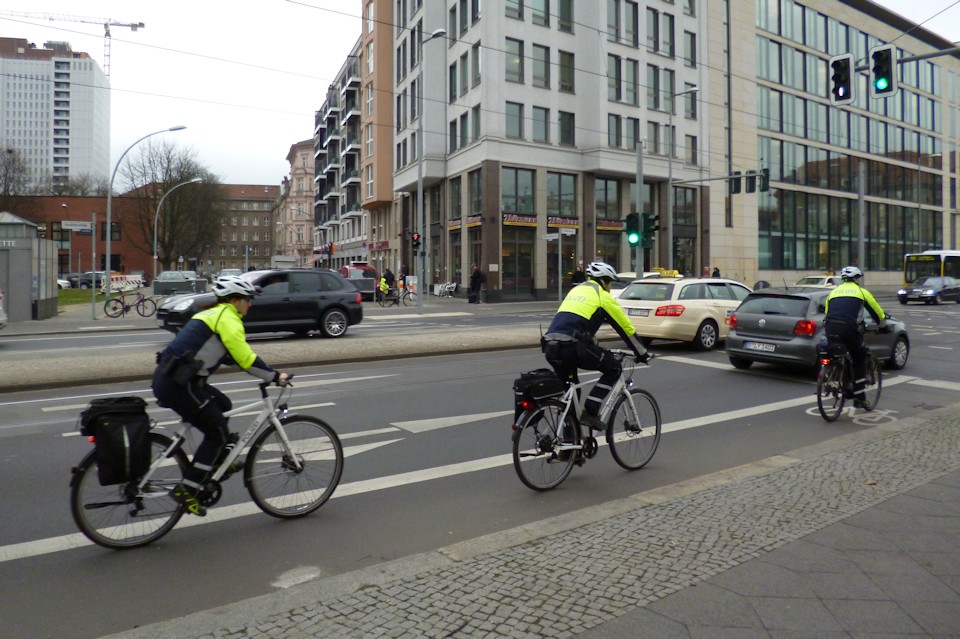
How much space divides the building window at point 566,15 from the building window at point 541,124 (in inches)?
185

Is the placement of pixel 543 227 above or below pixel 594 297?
above

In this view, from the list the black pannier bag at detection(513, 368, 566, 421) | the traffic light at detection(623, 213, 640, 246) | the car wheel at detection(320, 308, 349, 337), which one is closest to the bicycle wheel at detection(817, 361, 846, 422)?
the black pannier bag at detection(513, 368, 566, 421)

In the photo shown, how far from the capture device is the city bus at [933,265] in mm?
43156

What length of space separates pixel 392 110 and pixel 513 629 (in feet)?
178

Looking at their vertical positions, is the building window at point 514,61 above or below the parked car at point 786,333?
above

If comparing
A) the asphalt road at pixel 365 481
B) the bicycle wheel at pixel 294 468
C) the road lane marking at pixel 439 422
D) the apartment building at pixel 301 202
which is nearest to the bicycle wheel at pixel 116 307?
the asphalt road at pixel 365 481

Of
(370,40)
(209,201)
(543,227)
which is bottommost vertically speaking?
(543,227)

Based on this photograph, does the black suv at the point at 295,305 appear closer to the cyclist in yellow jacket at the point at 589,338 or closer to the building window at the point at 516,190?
the cyclist in yellow jacket at the point at 589,338

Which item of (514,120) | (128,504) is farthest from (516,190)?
(128,504)

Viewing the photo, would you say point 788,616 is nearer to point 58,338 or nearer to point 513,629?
point 513,629

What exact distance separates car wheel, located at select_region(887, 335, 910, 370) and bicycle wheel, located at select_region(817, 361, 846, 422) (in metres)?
5.01

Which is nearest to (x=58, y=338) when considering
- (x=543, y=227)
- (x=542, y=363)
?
(x=542, y=363)

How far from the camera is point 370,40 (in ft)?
185

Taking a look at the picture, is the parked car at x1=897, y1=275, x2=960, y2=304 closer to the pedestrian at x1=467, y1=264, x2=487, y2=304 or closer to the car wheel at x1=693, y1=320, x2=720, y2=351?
the pedestrian at x1=467, y1=264, x2=487, y2=304
